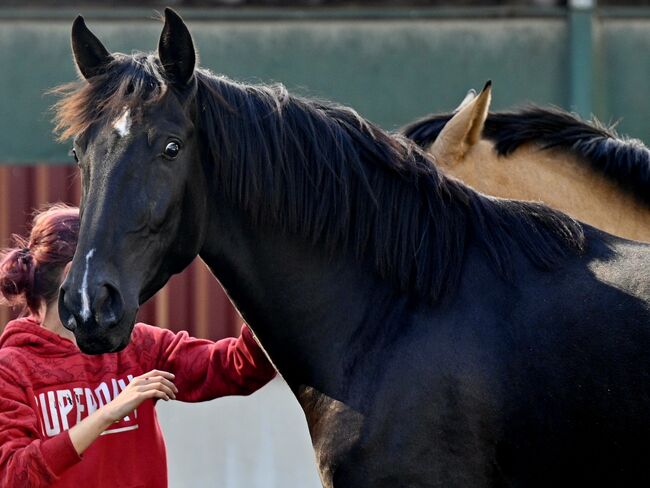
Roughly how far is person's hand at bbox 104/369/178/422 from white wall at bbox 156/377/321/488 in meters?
3.46

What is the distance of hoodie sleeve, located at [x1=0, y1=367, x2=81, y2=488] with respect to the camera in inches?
117

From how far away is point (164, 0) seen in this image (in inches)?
383

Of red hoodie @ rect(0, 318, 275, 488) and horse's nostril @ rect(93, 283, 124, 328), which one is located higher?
horse's nostril @ rect(93, 283, 124, 328)

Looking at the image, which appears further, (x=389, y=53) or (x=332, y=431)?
(x=389, y=53)

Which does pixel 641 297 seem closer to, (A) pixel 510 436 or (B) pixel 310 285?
(A) pixel 510 436

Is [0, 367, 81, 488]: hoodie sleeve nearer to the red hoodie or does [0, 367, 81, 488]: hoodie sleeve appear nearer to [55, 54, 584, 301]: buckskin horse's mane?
the red hoodie

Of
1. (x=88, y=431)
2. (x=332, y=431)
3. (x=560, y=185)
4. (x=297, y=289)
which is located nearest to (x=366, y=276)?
(x=297, y=289)

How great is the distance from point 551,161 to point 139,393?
2088 mm

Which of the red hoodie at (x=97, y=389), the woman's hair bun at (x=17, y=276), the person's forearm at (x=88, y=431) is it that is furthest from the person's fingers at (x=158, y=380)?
the woman's hair bun at (x=17, y=276)

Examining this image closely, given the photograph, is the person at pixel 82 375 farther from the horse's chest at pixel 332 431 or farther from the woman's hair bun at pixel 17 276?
the horse's chest at pixel 332 431

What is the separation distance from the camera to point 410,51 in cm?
901

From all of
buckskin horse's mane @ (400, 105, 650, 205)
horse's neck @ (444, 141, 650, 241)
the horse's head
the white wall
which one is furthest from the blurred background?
the horse's head

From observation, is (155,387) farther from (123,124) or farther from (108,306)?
(123,124)

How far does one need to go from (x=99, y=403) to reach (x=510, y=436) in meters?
1.25
